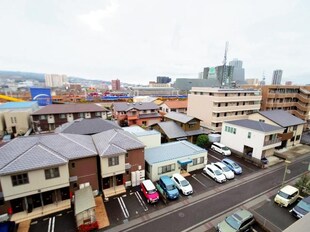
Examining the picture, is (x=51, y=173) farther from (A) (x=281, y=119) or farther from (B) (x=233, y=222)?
(A) (x=281, y=119)

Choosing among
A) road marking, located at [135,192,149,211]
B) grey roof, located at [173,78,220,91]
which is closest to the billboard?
road marking, located at [135,192,149,211]

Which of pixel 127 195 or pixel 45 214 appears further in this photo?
pixel 127 195

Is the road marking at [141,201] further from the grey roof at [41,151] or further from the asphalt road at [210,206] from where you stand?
the grey roof at [41,151]

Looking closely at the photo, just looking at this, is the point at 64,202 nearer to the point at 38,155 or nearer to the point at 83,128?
the point at 38,155

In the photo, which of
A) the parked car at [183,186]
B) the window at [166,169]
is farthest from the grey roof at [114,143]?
the parked car at [183,186]

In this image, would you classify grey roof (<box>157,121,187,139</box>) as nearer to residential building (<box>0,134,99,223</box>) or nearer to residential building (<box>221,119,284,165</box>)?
residential building (<box>221,119,284,165</box>)

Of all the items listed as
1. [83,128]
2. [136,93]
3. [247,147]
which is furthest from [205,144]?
[136,93]
